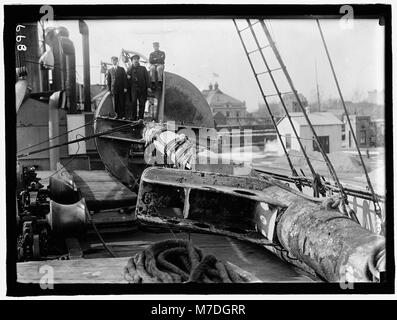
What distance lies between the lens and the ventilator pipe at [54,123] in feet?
14.9

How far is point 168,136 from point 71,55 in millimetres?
1117

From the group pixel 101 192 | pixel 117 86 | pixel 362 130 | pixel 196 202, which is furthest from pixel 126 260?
pixel 362 130

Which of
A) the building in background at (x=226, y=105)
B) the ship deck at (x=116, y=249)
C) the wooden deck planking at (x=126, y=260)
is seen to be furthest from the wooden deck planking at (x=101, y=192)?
the building in background at (x=226, y=105)

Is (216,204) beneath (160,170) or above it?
beneath

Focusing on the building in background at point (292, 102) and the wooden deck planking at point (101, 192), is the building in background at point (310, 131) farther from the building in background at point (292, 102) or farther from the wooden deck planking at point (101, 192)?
the wooden deck planking at point (101, 192)

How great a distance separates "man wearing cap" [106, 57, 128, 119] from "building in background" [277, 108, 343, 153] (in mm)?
1456

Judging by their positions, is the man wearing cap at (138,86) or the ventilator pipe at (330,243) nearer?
the ventilator pipe at (330,243)

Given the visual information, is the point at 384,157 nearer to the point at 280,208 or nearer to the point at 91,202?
the point at 280,208

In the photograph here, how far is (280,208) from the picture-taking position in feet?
12.7

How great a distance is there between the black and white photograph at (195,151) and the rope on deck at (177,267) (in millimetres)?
11

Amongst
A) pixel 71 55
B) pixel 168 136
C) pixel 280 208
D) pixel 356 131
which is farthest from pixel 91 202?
pixel 356 131

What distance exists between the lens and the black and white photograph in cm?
392

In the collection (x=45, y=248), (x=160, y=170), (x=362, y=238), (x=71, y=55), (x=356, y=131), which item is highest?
(x=71, y=55)

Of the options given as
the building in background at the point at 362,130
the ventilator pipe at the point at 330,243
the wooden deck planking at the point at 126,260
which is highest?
the building in background at the point at 362,130
